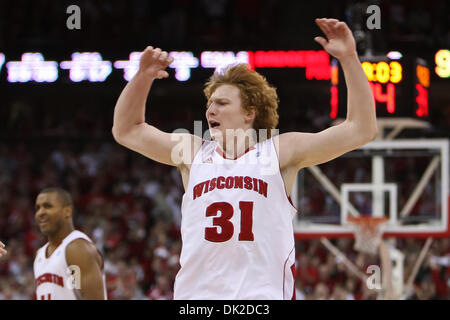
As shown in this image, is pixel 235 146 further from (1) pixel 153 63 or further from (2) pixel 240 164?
(1) pixel 153 63

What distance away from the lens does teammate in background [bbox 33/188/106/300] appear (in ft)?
17.2

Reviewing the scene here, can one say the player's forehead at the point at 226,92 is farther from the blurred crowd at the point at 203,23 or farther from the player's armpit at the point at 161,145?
the blurred crowd at the point at 203,23

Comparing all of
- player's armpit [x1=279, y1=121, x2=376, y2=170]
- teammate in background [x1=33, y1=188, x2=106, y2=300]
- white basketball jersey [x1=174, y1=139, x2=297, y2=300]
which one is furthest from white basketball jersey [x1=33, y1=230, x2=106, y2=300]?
player's armpit [x1=279, y1=121, x2=376, y2=170]

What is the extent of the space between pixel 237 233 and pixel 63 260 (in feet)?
8.06

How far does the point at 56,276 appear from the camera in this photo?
17.7ft

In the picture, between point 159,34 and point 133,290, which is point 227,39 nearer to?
point 159,34

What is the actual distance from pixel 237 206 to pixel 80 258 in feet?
7.60

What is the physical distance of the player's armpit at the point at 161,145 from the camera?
3523mm

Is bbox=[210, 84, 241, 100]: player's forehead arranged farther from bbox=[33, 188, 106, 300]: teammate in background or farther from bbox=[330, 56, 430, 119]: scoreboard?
bbox=[330, 56, 430, 119]: scoreboard

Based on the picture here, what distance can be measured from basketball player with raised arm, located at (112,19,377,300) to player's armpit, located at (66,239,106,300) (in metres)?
1.92

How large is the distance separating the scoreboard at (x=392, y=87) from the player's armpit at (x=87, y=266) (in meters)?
3.80

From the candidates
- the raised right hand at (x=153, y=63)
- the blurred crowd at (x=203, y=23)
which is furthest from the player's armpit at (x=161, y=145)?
the blurred crowd at (x=203, y=23)

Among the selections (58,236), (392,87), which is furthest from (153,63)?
(392,87)
